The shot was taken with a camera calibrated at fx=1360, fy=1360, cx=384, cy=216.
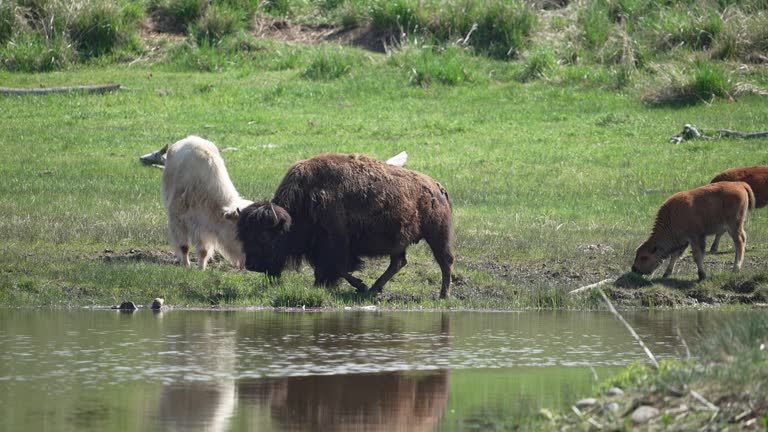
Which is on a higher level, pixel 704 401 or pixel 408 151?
pixel 408 151

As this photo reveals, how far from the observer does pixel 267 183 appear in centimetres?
2175

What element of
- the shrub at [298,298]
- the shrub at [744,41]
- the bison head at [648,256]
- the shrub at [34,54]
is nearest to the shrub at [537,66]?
the shrub at [744,41]

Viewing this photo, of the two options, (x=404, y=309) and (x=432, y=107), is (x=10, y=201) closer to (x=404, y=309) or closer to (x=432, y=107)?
(x=404, y=309)

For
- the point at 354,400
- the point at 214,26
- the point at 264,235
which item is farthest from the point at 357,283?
the point at 214,26

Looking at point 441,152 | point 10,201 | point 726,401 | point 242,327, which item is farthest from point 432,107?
point 726,401

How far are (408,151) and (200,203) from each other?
8163 millimetres

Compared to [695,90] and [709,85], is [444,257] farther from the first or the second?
[709,85]

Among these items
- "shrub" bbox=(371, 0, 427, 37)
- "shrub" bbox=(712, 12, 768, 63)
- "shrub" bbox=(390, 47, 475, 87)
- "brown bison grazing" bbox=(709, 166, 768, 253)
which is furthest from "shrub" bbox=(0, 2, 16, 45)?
"brown bison grazing" bbox=(709, 166, 768, 253)

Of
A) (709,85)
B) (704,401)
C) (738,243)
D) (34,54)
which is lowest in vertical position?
(704,401)

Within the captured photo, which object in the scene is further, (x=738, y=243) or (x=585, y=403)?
(x=738, y=243)

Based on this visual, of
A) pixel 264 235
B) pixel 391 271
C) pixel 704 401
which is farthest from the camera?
pixel 391 271

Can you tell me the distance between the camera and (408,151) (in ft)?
79.9

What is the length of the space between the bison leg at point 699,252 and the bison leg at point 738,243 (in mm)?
447

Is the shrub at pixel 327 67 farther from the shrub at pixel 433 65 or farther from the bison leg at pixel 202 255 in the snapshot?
the bison leg at pixel 202 255
